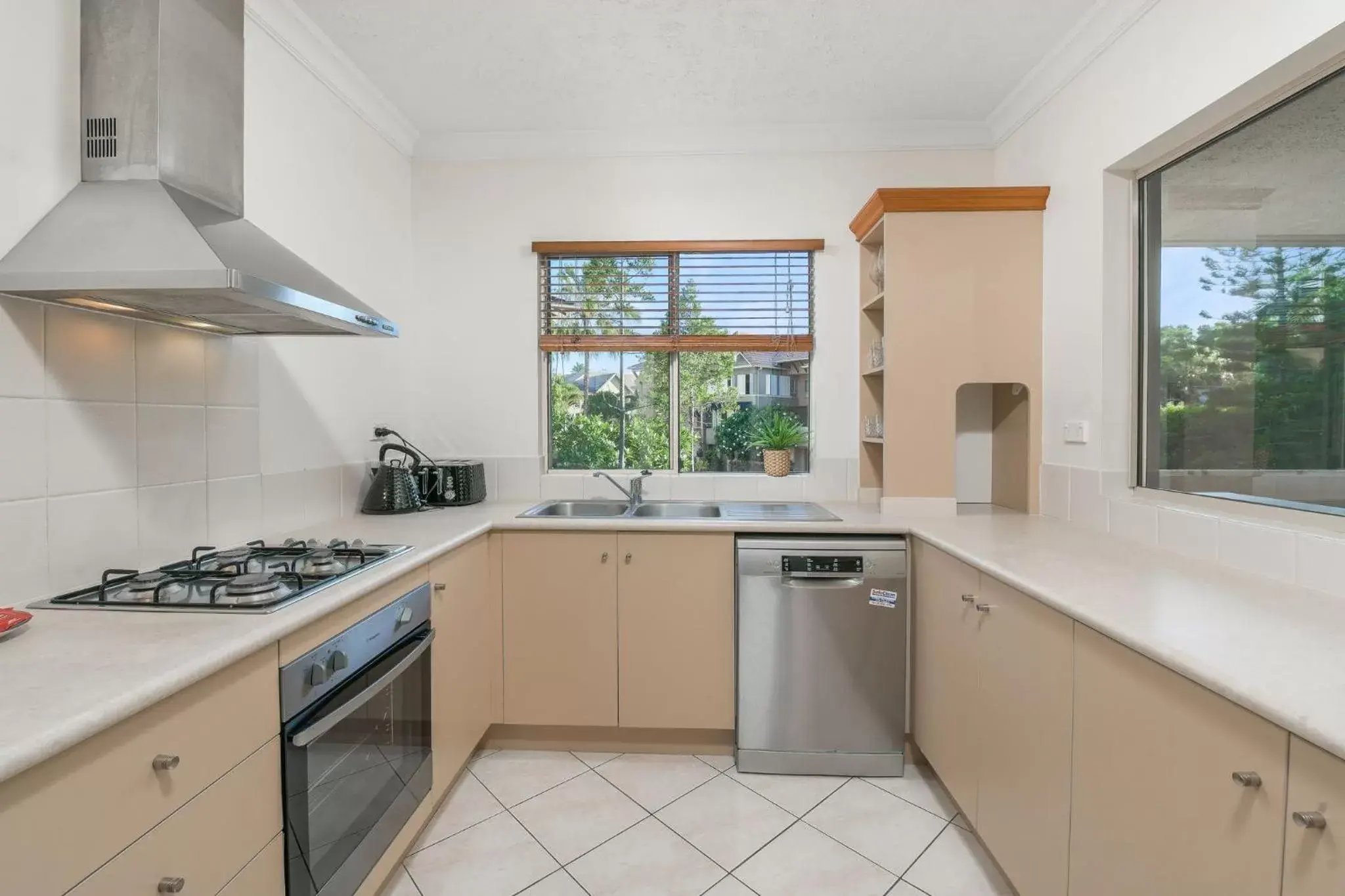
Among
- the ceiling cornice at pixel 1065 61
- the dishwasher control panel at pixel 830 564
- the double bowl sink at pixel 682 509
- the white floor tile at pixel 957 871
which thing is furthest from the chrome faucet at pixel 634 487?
the ceiling cornice at pixel 1065 61

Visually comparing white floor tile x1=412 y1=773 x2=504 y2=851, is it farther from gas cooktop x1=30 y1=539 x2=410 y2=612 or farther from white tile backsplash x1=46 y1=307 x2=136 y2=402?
white tile backsplash x1=46 y1=307 x2=136 y2=402

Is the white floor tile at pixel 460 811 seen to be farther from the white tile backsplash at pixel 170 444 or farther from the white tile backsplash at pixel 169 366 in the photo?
the white tile backsplash at pixel 169 366

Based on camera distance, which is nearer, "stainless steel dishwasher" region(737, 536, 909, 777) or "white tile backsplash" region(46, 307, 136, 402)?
"white tile backsplash" region(46, 307, 136, 402)

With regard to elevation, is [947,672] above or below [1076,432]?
below

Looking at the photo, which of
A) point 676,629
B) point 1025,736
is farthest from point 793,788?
point 1025,736

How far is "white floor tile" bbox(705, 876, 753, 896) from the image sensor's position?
167 cm

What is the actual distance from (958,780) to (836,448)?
1.47 m

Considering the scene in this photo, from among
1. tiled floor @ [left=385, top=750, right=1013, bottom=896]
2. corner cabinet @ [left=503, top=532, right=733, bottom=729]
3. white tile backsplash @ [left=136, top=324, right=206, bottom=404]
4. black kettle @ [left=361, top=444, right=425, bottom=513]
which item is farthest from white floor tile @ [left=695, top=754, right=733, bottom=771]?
white tile backsplash @ [left=136, top=324, right=206, bottom=404]

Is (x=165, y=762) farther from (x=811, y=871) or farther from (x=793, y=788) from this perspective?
(x=793, y=788)

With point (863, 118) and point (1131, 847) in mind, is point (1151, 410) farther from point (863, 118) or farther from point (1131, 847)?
point (863, 118)

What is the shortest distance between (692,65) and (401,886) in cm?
284

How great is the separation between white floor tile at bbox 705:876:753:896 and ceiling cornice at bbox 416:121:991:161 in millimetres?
2842

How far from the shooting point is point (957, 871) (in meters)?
1.74

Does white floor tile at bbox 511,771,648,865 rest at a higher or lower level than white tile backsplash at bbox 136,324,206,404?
lower
